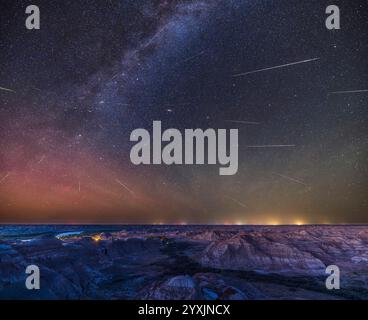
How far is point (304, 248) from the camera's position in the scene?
18.6m

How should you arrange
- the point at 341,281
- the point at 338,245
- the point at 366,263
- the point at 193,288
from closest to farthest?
1. the point at 193,288
2. the point at 341,281
3. the point at 366,263
4. the point at 338,245

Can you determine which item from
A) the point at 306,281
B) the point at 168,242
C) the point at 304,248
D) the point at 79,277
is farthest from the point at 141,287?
the point at 304,248

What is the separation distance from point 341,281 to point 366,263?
12.6 ft

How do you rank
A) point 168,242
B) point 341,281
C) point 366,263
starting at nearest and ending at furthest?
point 341,281 < point 366,263 < point 168,242

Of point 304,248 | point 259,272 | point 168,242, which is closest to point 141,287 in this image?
point 259,272

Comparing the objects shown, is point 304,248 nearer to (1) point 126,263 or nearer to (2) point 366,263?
(2) point 366,263

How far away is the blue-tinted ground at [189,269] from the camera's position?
439 inches

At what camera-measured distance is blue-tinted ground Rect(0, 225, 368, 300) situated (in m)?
11.1

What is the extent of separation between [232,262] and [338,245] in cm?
1015

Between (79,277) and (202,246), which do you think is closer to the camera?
(79,277)

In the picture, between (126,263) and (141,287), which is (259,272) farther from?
(126,263)

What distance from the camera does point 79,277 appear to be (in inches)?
511

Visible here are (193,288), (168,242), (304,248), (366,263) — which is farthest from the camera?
(168,242)

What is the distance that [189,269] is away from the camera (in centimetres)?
1452
